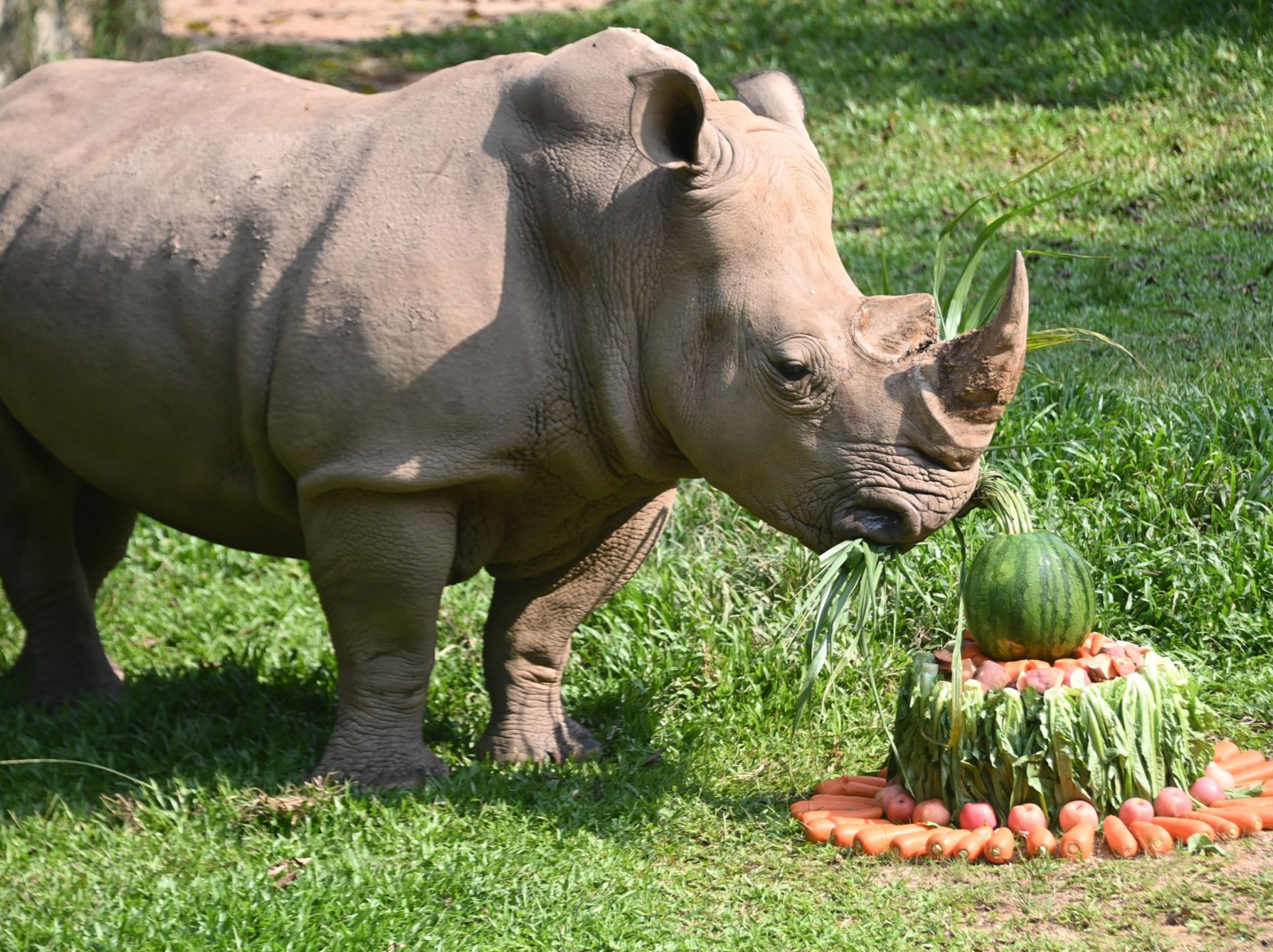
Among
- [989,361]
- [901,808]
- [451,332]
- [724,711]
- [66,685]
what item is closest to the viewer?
[989,361]

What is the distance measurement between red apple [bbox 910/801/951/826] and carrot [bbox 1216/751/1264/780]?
93cm

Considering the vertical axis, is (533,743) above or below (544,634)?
below

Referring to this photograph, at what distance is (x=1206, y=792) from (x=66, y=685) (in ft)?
13.4

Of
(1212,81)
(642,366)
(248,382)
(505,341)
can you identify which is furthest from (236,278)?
(1212,81)

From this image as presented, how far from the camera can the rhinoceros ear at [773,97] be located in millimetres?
5109

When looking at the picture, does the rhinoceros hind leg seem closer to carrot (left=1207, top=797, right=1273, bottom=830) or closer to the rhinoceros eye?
the rhinoceros eye

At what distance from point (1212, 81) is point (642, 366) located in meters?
7.92

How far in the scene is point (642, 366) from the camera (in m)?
4.77

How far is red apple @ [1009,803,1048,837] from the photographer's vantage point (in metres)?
4.66

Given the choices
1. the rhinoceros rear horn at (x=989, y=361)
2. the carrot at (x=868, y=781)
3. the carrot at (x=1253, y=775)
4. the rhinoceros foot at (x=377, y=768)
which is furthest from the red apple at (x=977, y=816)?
the rhinoceros foot at (x=377, y=768)

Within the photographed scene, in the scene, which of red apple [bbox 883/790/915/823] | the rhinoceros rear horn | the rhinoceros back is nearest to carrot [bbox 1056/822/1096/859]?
red apple [bbox 883/790/915/823]

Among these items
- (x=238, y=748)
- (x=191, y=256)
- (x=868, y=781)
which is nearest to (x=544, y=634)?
(x=238, y=748)

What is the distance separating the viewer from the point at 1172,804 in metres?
4.71

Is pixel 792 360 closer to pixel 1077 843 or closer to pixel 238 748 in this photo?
pixel 1077 843
